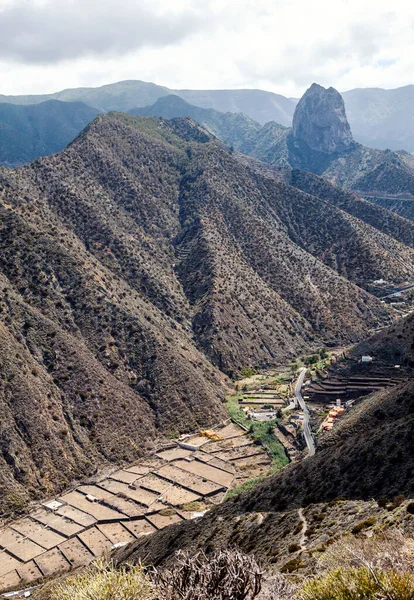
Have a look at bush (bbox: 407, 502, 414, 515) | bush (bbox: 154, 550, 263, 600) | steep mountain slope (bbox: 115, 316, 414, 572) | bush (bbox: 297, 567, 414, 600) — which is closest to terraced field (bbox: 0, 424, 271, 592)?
steep mountain slope (bbox: 115, 316, 414, 572)

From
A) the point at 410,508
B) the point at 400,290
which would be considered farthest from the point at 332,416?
the point at 400,290

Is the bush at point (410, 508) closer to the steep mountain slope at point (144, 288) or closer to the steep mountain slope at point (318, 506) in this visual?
the steep mountain slope at point (318, 506)

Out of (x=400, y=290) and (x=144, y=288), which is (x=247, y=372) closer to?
(x=144, y=288)

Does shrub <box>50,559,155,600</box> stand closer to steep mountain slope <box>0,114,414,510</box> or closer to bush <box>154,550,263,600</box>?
bush <box>154,550,263,600</box>

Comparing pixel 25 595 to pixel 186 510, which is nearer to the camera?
pixel 25 595

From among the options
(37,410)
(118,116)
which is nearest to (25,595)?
(37,410)

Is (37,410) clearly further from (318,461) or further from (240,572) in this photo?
(240,572)
